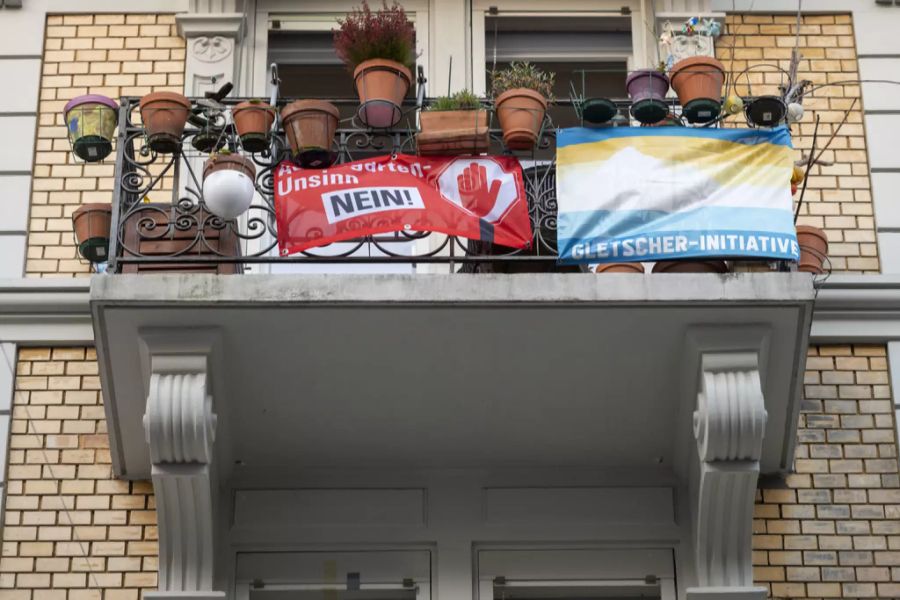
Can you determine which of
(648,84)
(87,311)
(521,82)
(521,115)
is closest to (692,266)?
(648,84)

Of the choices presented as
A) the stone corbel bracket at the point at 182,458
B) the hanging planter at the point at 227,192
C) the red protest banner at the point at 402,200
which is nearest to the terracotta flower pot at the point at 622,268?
the red protest banner at the point at 402,200

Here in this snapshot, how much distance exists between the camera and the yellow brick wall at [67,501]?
32.3ft

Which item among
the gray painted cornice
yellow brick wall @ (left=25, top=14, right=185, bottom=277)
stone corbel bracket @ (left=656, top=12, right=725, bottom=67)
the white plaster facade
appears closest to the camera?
the white plaster facade

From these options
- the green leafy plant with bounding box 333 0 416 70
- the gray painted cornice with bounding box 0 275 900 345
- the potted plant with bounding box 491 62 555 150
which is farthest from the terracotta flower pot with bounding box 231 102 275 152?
the gray painted cornice with bounding box 0 275 900 345

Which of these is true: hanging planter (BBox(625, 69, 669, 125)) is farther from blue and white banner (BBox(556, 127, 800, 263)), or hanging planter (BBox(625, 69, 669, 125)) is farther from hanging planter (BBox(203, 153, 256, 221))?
hanging planter (BBox(203, 153, 256, 221))

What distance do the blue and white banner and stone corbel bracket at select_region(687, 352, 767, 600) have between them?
62 centimetres

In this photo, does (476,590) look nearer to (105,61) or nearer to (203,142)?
(203,142)

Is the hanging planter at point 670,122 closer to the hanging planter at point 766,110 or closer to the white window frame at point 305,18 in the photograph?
the hanging planter at point 766,110

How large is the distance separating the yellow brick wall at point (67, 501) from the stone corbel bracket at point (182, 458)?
1.37ft

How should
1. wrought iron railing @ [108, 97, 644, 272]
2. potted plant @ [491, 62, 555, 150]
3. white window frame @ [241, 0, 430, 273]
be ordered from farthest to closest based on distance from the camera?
white window frame @ [241, 0, 430, 273] → potted plant @ [491, 62, 555, 150] → wrought iron railing @ [108, 97, 644, 272]

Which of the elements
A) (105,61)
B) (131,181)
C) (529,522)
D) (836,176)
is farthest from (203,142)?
(836,176)

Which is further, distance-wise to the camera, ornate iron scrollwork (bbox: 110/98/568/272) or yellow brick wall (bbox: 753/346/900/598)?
yellow brick wall (bbox: 753/346/900/598)

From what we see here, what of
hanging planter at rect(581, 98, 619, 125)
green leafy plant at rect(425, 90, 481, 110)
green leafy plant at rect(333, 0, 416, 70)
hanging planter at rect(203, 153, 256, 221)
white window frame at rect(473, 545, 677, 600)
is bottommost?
white window frame at rect(473, 545, 677, 600)

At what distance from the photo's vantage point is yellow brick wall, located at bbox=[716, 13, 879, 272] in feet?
35.7
